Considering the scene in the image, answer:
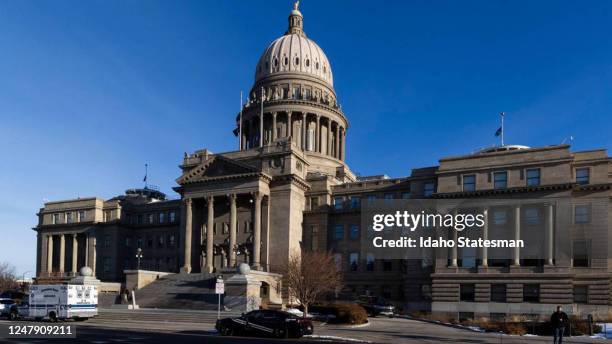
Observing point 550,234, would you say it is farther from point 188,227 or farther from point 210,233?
point 188,227

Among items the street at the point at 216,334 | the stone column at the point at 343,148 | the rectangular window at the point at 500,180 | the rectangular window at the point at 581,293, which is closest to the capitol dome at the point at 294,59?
the stone column at the point at 343,148

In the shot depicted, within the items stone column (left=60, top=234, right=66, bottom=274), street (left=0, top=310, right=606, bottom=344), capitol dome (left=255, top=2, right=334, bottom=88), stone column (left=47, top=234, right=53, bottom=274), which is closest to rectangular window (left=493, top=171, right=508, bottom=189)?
street (left=0, top=310, right=606, bottom=344)

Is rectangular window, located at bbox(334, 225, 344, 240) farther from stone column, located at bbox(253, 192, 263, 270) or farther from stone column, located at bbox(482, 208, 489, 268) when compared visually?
stone column, located at bbox(482, 208, 489, 268)

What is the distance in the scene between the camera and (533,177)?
6438 centimetres

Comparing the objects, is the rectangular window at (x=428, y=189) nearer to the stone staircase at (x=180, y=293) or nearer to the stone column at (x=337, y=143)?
the stone staircase at (x=180, y=293)

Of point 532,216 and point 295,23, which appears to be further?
point 295,23

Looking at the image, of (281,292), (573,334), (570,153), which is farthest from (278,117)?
(573,334)

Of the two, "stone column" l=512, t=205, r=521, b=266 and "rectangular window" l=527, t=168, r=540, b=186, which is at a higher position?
"rectangular window" l=527, t=168, r=540, b=186

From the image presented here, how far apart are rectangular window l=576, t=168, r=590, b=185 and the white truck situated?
49248 millimetres

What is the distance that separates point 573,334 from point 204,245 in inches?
2029

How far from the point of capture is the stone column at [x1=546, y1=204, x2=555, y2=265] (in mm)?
62594

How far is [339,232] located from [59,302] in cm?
4162

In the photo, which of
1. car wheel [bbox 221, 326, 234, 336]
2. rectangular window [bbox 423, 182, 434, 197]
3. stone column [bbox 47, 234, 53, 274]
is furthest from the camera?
stone column [bbox 47, 234, 53, 274]

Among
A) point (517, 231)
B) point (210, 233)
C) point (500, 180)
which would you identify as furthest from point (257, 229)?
point (517, 231)
